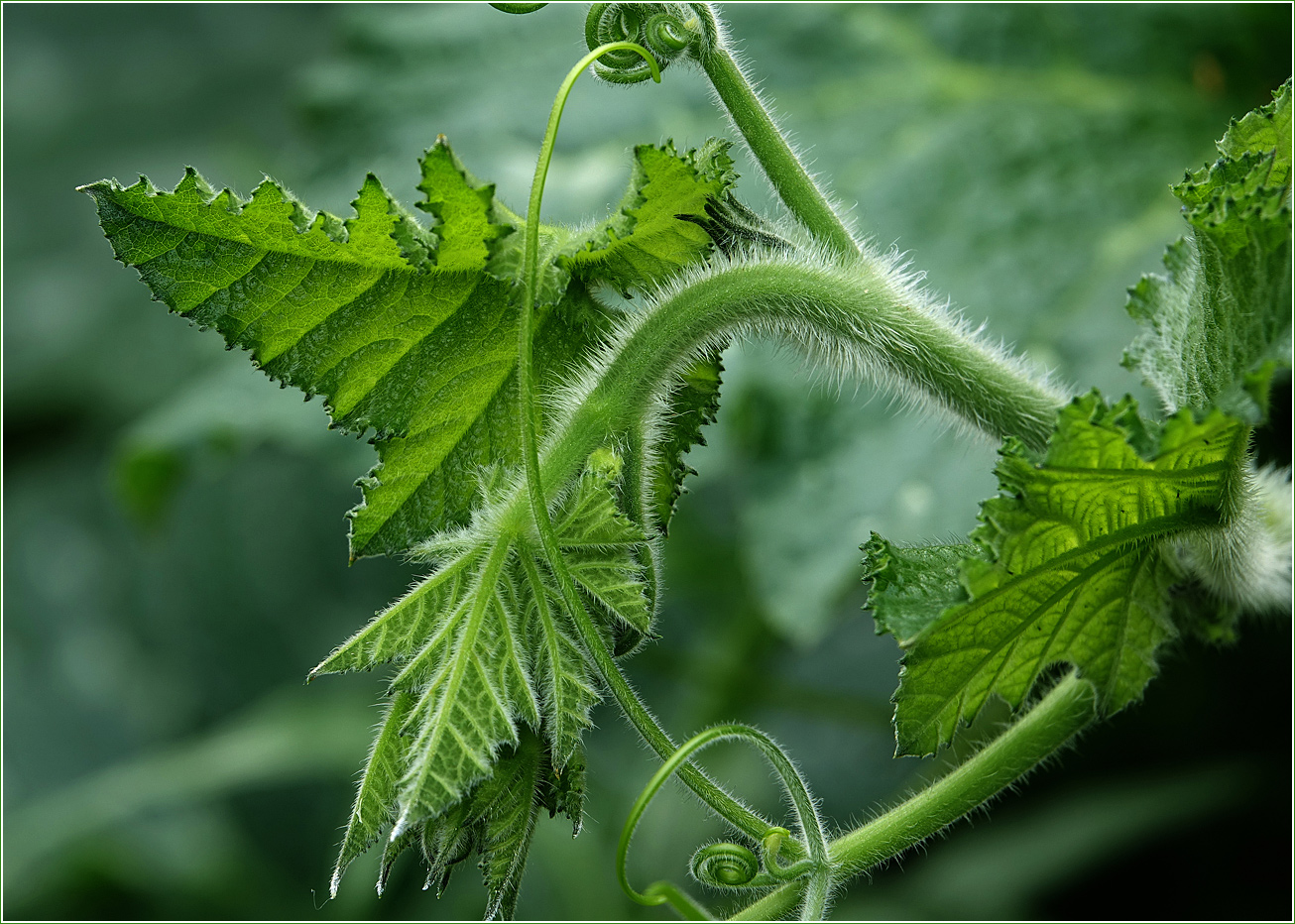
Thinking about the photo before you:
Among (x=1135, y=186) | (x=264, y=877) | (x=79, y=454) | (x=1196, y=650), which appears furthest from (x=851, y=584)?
(x=79, y=454)

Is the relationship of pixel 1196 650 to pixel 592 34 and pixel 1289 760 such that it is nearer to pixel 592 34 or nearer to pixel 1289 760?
pixel 1289 760

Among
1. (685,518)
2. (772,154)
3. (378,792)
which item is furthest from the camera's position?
(685,518)

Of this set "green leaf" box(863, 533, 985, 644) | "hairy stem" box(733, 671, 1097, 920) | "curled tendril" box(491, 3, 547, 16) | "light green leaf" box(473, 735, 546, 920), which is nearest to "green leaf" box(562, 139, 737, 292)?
"curled tendril" box(491, 3, 547, 16)

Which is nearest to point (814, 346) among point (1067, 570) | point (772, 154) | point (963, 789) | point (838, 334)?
point (838, 334)

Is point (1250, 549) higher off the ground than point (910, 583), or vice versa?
point (1250, 549)

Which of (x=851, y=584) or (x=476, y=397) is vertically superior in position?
(x=851, y=584)

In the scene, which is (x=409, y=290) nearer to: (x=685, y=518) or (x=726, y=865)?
(x=726, y=865)

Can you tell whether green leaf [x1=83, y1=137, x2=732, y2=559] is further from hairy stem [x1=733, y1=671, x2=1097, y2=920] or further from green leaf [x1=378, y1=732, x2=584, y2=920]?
hairy stem [x1=733, y1=671, x2=1097, y2=920]
